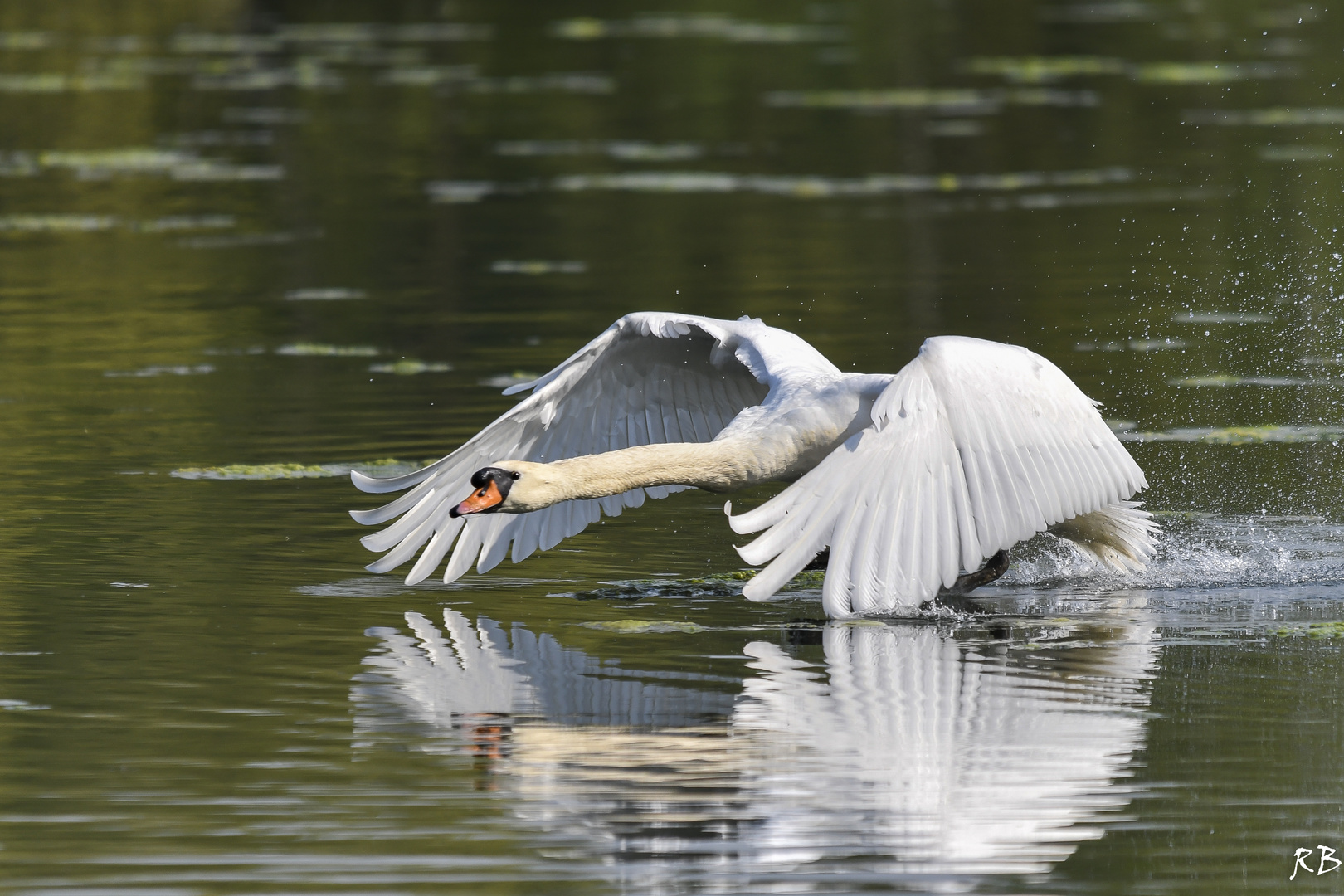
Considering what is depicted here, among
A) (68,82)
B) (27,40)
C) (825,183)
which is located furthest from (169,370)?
(27,40)

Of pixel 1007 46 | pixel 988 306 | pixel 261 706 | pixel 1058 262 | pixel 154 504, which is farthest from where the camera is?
pixel 1007 46

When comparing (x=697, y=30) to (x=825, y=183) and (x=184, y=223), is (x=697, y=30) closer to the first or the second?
(x=825, y=183)

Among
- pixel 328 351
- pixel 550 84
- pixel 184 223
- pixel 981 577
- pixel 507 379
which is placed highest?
pixel 550 84

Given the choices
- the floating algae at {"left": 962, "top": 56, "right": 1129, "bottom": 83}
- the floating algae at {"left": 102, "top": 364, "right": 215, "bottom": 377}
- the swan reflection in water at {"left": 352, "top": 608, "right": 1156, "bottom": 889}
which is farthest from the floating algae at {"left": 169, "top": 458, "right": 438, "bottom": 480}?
the floating algae at {"left": 962, "top": 56, "right": 1129, "bottom": 83}

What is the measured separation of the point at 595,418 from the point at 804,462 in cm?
196

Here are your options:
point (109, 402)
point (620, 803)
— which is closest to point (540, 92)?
point (109, 402)

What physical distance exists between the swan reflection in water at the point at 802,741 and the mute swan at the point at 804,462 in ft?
1.47

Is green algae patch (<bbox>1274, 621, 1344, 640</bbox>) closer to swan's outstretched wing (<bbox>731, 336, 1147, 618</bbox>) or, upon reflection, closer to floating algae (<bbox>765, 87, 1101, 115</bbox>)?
swan's outstretched wing (<bbox>731, 336, 1147, 618</bbox>)

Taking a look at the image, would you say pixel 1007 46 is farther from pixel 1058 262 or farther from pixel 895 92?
pixel 1058 262

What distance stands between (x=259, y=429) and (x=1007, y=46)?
99.7ft

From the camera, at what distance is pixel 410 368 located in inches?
682

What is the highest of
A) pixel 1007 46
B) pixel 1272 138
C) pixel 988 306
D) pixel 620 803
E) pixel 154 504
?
pixel 1007 46

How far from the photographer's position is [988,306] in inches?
754

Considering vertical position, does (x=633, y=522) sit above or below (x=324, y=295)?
below
